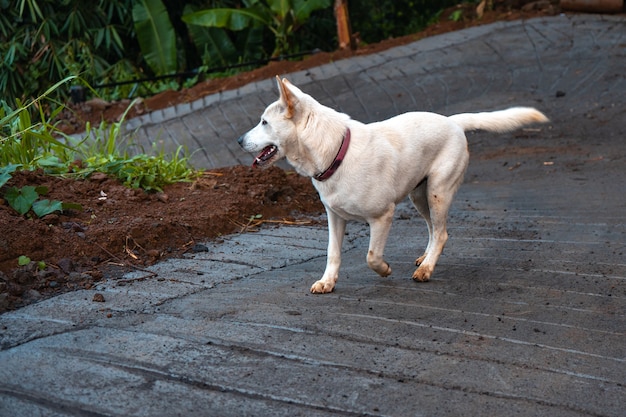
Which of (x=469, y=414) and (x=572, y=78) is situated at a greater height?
(x=469, y=414)

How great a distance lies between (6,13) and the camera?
1386 cm

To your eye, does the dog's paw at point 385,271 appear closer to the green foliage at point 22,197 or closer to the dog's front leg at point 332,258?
the dog's front leg at point 332,258

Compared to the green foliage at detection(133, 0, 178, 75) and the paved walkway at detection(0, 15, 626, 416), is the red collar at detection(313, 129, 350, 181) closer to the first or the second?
the paved walkway at detection(0, 15, 626, 416)

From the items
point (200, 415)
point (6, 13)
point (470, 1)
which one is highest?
point (200, 415)

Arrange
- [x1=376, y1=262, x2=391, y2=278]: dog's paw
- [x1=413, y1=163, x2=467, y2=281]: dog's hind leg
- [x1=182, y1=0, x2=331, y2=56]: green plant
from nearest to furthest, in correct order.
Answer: [x1=376, y1=262, x2=391, y2=278]: dog's paw → [x1=413, y1=163, x2=467, y2=281]: dog's hind leg → [x1=182, y1=0, x2=331, y2=56]: green plant

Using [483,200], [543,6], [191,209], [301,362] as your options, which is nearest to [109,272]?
[191,209]

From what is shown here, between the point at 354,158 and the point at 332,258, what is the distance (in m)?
0.59

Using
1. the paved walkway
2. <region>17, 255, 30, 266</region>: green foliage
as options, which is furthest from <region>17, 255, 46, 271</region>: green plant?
the paved walkway

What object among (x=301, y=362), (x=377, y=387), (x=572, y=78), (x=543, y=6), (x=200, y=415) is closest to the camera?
(x=200, y=415)

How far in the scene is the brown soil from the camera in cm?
491

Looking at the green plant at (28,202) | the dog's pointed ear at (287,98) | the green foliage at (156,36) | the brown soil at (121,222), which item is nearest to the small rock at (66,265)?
the brown soil at (121,222)

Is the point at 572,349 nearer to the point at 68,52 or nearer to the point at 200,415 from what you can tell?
the point at 200,415

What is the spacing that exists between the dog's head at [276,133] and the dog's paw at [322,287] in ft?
2.45

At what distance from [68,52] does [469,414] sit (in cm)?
1218
